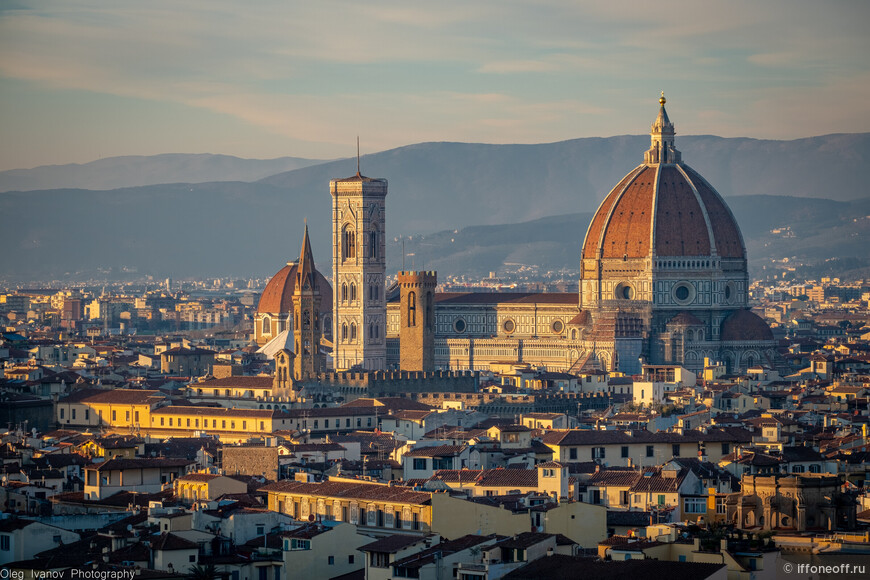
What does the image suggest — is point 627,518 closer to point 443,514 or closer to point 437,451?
point 443,514

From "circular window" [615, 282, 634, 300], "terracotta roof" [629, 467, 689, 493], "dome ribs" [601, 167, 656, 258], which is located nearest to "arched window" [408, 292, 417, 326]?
"circular window" [615, 282, 634, 300]

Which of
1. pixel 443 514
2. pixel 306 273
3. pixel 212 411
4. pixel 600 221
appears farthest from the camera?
pixel 600 221

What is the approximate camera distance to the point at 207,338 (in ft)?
631

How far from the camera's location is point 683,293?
149 metres

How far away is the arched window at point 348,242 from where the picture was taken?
484ft

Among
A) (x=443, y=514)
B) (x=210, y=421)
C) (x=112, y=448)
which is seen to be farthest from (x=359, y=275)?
(x=443, y=514)

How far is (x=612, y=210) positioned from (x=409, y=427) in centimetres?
6982

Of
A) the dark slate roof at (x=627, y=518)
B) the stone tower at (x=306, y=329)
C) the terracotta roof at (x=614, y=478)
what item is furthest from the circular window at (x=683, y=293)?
the dark slate roof at (x=627, y=518)

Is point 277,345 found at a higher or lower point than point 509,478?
higher

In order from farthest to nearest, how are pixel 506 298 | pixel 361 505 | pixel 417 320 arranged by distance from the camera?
pixel 506 298, pixel 417 320, pixel 361 505

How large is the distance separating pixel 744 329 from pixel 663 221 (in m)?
9.86

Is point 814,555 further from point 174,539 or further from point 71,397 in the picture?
point 71,397

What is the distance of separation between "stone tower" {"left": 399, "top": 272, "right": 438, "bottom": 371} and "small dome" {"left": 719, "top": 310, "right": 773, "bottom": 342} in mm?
18637

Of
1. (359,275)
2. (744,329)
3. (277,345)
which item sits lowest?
(277,345)
